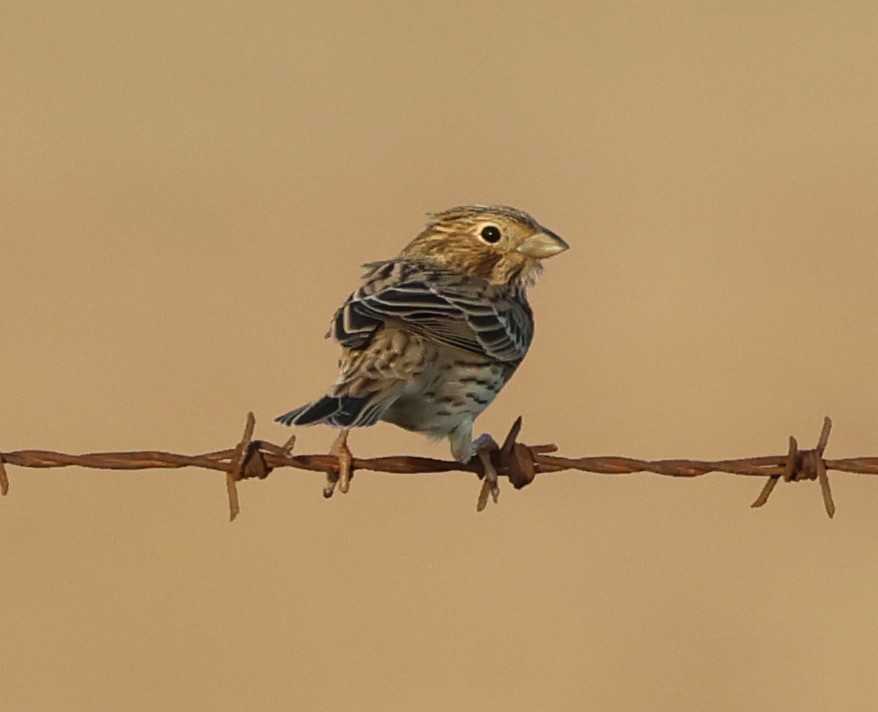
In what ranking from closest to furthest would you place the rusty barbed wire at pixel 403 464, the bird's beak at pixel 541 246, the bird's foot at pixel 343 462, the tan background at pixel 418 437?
1. the rusty barbed wire at pixel 403 464
2. the bird's foot at pixel 343 462
3. the bird's beak at pixel 541 246
4. the tan background at pixel 418 437

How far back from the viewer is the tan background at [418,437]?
36.4ft

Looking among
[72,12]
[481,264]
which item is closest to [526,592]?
[481,264]

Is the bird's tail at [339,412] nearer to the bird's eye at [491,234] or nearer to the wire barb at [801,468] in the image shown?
the wire barb at [801,468]

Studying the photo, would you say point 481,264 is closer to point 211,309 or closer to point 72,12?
point 211,309

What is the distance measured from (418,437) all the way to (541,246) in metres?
4.99

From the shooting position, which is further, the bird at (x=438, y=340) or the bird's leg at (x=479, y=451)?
the bird at (x=438, y=340)

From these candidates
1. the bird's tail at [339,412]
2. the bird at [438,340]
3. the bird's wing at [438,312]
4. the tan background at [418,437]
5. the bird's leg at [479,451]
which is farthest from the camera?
the tan background at [418,437]

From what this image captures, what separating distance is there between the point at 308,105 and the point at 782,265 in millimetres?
9003

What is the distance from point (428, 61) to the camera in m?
26.6

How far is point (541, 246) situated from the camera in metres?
8.76

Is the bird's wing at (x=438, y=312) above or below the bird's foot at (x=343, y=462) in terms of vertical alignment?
above

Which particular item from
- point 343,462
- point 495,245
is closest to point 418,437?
point 495,245

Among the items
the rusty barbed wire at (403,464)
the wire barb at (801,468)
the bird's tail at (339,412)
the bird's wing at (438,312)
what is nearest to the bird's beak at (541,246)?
the bird's wing at (438,312)

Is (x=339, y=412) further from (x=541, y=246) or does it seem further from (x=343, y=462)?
(x=541, y=246)
